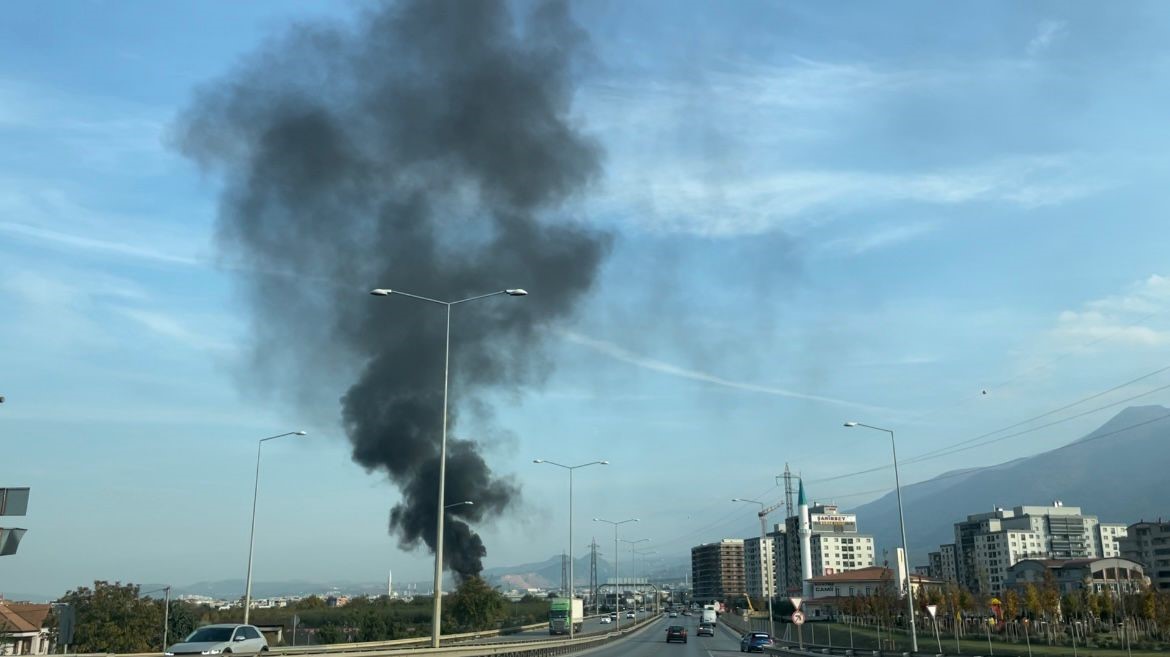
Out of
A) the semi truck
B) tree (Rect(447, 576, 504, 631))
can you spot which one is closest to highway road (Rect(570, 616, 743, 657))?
the semi truck

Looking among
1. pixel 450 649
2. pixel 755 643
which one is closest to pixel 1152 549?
pixel 755 643

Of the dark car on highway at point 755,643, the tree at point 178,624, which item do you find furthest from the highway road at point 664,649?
the tree at point 178,624

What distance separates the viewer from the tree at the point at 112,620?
62344 mm

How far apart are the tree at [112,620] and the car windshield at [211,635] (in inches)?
1446

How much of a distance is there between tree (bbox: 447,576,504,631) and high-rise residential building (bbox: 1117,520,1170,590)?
124 meters

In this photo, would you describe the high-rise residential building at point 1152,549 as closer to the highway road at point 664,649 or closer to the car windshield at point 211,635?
the highway road at point 664,649

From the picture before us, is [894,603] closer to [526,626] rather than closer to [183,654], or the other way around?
[526,626]

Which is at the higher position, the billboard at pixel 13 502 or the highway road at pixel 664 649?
the billboard at pixel 13 502

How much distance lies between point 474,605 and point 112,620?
5220cm

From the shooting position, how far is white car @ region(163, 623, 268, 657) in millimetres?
29297

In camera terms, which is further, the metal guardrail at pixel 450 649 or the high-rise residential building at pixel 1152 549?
the high-rise residential building at pixel 1152 549

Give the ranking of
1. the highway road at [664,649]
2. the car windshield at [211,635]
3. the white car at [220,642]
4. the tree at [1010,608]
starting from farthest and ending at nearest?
the tree at [1010,608], the highway road at [664,649], the car windshield at [211,635], the white car at [220,642]

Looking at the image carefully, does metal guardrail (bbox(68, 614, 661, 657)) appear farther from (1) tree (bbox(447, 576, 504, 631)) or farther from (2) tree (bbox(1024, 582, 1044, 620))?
(2) tree (bbox(1024, 582, 1044, 620))

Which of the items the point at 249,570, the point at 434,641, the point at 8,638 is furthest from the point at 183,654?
the point at 8,638
